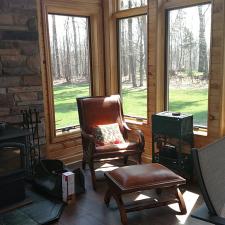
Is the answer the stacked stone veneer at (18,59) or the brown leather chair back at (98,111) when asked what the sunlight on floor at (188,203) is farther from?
the stacked stone veneer at (18,59)

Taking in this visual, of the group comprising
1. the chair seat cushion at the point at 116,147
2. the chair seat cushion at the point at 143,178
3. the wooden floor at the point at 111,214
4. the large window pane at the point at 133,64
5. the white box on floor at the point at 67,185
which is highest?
the large window pane at the point at 133,64

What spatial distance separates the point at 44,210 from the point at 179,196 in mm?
1332

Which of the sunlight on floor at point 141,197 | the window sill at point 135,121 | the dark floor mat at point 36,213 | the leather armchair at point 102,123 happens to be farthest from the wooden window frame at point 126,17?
the dark floor mat at point 36,213

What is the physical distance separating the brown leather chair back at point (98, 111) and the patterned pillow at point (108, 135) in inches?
3.5

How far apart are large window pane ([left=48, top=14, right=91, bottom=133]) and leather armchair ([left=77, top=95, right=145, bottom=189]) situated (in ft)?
1.58

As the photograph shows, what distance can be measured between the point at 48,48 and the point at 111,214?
2.29m

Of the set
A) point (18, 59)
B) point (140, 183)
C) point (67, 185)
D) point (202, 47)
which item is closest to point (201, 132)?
point (202, 47)

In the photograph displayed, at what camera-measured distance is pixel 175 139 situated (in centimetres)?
371

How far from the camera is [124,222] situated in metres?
2.71

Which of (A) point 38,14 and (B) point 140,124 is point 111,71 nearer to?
(B) point 140,124

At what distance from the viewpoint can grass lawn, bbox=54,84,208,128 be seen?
3709 mm

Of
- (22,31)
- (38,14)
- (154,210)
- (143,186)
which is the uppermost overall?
(38,14)

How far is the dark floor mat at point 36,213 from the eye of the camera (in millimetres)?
2790

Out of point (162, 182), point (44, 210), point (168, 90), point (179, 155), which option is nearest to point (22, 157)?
point (44, 210)
